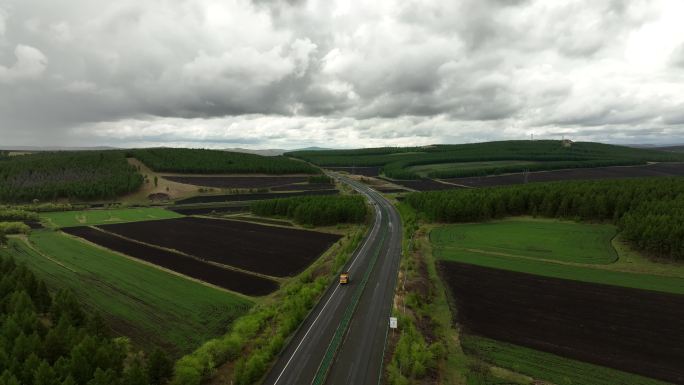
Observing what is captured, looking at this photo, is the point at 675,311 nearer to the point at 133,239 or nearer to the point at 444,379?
the point at 444,379

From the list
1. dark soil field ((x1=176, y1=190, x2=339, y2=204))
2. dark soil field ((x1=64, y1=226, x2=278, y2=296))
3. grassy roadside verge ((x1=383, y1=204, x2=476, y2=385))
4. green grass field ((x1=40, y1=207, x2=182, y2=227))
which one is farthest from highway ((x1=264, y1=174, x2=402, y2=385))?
dark soil field ((x1=176, y1=190, x2=339, y2=204))

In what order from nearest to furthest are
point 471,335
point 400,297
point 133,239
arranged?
point 471,335, point 400,297, point 133,239

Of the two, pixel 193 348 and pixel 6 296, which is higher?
pixel 6 296

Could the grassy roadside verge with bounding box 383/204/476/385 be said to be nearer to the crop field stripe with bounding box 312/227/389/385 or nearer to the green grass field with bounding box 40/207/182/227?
the crop field stripe with bounding box 312/227/389/385

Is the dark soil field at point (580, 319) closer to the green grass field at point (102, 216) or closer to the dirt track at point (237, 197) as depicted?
the green grass field at point (102, 216)

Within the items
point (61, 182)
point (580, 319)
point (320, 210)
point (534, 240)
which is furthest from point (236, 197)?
point (580, 319)

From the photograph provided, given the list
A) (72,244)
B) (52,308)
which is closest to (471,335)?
(52,308)
